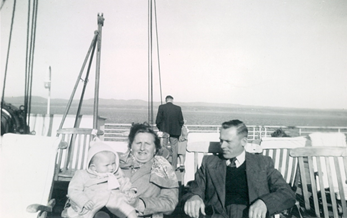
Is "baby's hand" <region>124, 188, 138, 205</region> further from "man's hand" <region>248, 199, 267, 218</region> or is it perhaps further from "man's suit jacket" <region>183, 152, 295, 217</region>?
"man's hand" <region>248, 199, 267, 218</region>

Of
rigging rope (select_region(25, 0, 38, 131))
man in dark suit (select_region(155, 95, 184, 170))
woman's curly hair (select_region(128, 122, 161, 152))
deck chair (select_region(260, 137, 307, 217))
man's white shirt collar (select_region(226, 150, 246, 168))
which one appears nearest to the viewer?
man's white shirt collar (select_region(226, 150, 246, 168))

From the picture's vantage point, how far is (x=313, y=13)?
306 centimetres

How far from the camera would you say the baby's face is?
1900 mm

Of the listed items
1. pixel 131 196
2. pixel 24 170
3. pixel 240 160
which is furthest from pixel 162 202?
pixel 24 170

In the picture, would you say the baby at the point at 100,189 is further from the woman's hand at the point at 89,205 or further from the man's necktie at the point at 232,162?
the man's necktie at the point at 232,162

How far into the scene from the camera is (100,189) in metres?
1.84

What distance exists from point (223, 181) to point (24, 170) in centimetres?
180

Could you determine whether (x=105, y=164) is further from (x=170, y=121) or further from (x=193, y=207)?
(x=170, y=121)

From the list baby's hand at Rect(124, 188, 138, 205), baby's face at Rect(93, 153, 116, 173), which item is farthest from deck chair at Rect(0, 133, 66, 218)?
baby's hand at Rect(124, 188, 138, 205)

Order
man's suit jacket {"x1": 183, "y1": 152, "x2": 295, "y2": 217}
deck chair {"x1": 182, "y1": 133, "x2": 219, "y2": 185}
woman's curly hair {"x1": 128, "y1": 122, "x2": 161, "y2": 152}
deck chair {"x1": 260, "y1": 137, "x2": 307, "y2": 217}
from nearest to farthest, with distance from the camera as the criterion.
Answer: man's suit jacket {"x1": 183, "y1": 152, "x2": 295, "y2": 217} < woman's curly hair {"x1": 128, "y1": 122, "x2": 161, "y2": 152} < deck chair {"x1": 182, "y1": 133, "x2": 219, "y2": 185} < deck chair {"x1": 260, "y1": 137, "x2": 307, "y2": 217}

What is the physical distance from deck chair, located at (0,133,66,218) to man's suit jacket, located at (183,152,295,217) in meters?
1.32

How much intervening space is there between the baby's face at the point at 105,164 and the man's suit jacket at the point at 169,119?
349 centimetres

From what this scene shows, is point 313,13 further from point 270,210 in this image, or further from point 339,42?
point 270,210

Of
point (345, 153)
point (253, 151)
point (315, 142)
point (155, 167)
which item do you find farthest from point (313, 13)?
point (155, 167)
